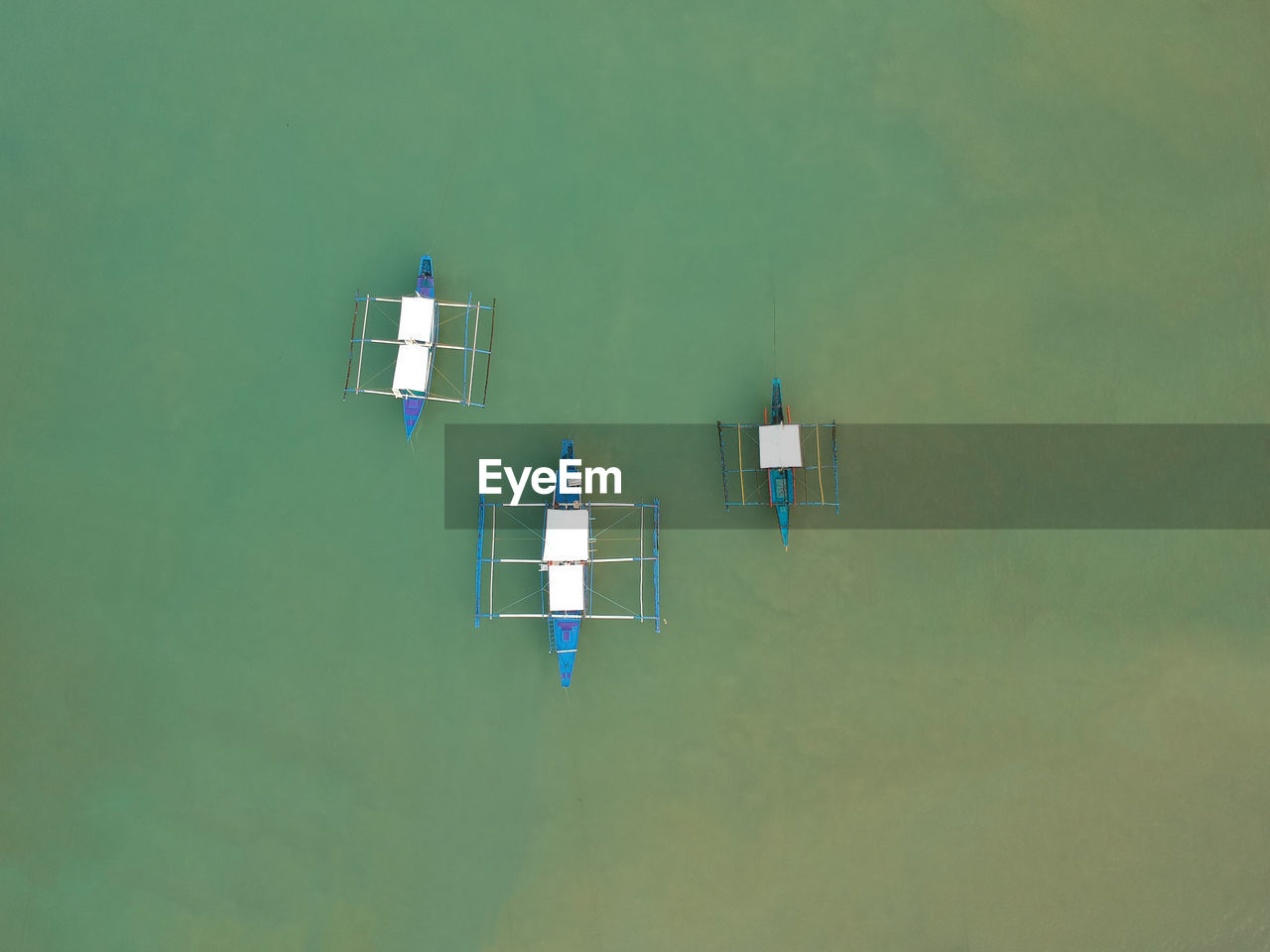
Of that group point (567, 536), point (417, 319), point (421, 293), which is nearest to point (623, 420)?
point (567, 536)

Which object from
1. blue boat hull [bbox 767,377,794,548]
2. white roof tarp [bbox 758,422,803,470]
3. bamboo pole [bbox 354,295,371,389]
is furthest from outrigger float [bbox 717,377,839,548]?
bamboo pole [bbox 354,295,371,389]

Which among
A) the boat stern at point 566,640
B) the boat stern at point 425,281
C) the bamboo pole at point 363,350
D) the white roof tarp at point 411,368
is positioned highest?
the boat stern at point 425,281

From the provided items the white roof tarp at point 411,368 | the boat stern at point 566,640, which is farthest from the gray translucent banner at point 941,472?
the boat stern at point 566,640

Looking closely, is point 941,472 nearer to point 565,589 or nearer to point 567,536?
point 567,536

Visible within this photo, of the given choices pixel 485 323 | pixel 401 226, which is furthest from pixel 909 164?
pixel 401 226

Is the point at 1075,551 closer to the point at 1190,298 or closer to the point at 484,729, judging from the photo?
the point at 1190,298

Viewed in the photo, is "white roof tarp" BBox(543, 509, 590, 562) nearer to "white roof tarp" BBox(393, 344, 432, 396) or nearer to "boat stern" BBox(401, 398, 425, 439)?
"boat stern" BBox(401, 398, 425, 439)

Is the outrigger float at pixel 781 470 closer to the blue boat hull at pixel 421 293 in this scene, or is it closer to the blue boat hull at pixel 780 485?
the blue boat hull at pixel 780 485
